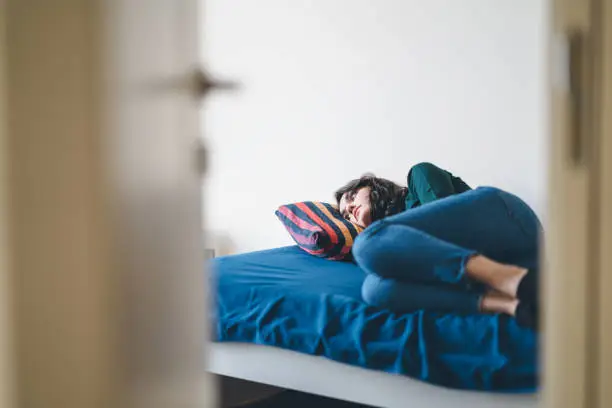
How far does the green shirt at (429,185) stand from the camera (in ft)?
6.62

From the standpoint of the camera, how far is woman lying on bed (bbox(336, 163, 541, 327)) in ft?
4.67

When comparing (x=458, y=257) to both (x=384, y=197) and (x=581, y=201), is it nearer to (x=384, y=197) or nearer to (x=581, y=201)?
(x=384, y=197)

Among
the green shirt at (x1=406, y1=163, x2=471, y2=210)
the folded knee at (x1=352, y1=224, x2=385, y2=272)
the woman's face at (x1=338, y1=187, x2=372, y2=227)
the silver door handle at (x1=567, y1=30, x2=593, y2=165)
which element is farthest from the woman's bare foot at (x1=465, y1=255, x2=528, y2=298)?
the silver door handle at (x1=567, y1=30, x2=593, y2=165)

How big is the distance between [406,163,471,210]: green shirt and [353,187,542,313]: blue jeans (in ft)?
0.85

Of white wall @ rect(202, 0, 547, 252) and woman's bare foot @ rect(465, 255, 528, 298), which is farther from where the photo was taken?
white wall @ rect(202, 0, 547, 252)

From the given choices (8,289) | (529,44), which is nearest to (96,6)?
(8,289)

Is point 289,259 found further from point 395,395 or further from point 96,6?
point 96,6

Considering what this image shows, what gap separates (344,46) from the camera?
Result: 2658mm

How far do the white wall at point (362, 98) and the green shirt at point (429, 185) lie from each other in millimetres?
309

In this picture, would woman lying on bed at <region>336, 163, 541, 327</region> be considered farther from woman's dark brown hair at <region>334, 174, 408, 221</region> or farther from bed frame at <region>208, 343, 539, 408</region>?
woman's dark brown hair at <region>334, 174, 408, 221</region>

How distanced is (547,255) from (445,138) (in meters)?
1.88

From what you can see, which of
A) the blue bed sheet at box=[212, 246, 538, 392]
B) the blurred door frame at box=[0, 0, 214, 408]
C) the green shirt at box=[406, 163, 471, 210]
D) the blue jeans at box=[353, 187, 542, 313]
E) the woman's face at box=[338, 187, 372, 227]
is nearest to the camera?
the blurred door frame at box=[0, 0, 214, 408]

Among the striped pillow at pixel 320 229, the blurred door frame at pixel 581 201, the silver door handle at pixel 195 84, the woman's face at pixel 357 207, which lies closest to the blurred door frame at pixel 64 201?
the silver door handle at pixel 195 84

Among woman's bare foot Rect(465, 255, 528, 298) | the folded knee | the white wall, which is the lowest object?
woman's bare foot Rect(465, 255, 528, 298)
